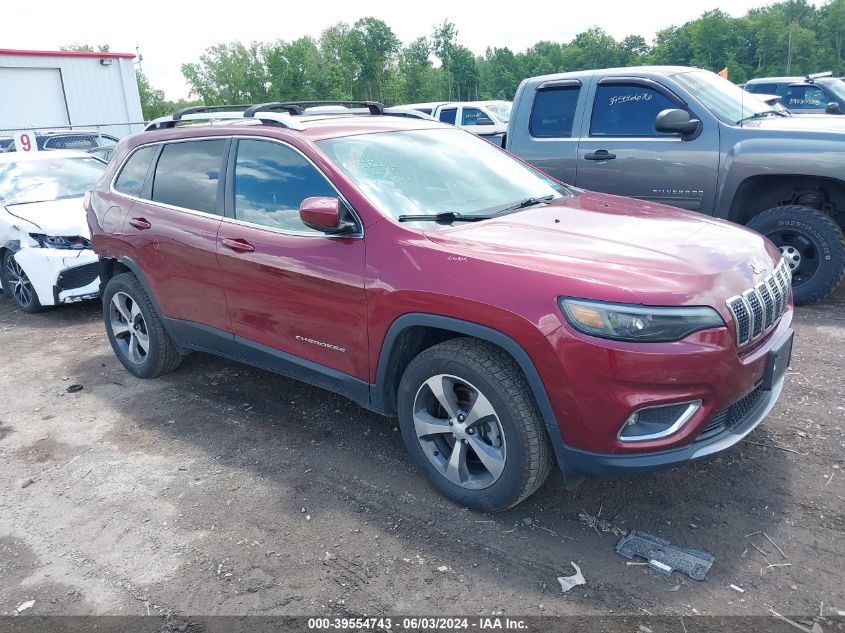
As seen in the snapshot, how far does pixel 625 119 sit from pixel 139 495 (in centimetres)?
529

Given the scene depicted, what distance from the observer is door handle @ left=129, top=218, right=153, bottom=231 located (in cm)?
453

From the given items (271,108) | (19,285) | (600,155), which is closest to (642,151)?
(600,155)

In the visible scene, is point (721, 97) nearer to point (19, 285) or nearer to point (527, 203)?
point (527, 203)

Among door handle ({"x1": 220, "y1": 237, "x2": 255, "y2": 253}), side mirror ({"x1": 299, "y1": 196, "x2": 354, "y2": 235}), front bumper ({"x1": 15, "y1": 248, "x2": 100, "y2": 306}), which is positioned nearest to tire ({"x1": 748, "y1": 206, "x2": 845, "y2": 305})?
side mirror ({"x1": 299, "y1": 196, "x2": 354, "y2": 235})

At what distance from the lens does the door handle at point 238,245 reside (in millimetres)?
3791

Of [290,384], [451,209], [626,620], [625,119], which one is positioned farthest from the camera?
[625,119]

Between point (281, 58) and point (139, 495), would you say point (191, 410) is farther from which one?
point (281, 58)

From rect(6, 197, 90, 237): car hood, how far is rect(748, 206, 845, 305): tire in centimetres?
649

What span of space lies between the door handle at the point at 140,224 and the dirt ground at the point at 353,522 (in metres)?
1.28

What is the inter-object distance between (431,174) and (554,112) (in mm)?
3551

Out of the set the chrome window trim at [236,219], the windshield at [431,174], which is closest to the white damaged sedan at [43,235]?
the chrome window trim at [236,219]

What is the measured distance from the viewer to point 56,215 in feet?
22.9

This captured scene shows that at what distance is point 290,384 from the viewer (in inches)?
191

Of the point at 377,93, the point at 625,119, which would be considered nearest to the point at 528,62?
the point at 377,93
